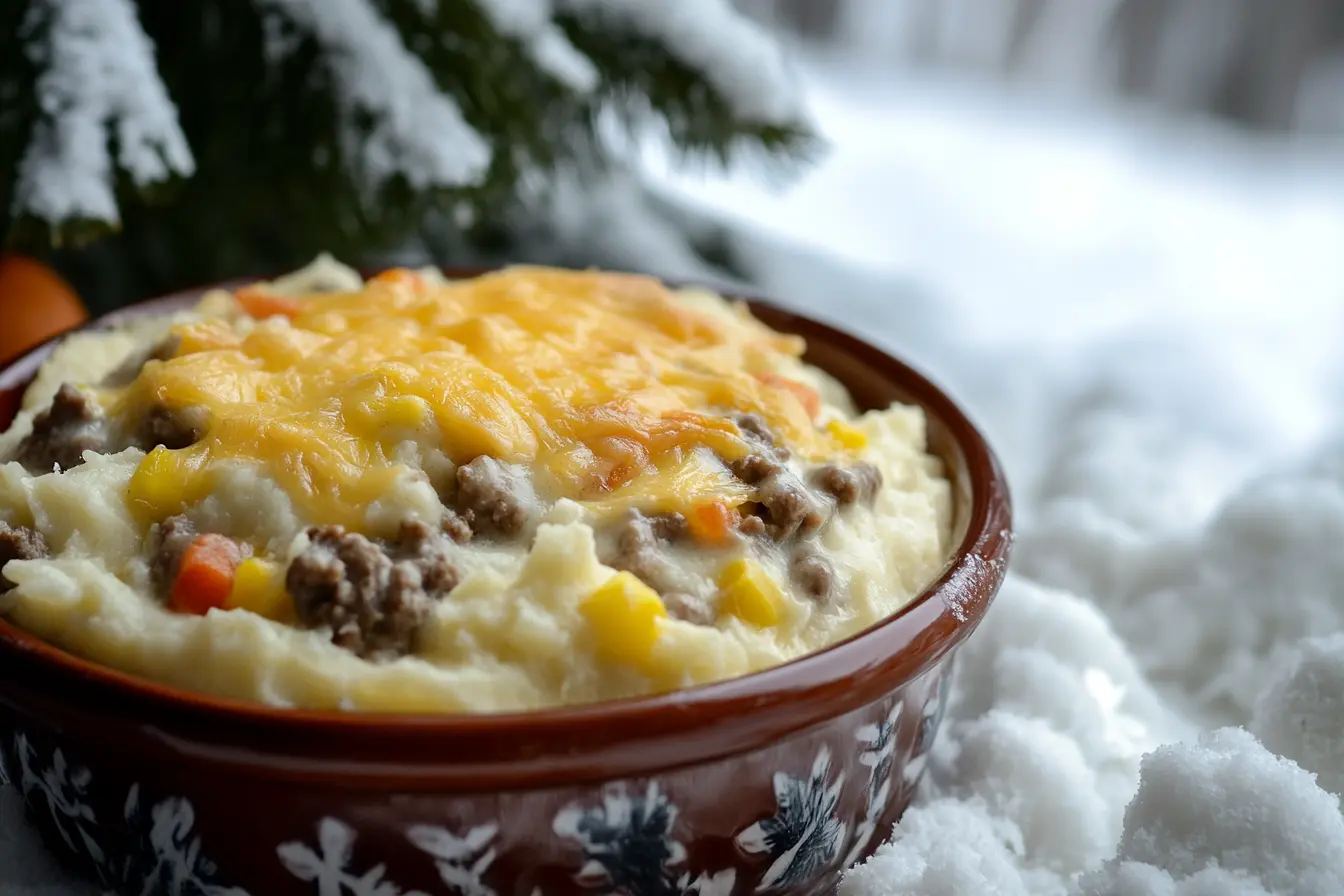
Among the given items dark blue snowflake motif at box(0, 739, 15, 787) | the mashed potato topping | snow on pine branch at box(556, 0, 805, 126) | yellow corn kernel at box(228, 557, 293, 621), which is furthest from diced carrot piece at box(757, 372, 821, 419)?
dark blue snowflake motif at box(0, 739, 15, 787)

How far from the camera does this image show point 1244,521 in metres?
2.76

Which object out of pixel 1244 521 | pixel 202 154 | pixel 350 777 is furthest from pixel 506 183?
pixel 350 777

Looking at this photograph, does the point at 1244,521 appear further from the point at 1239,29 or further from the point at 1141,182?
the point at 1239,29

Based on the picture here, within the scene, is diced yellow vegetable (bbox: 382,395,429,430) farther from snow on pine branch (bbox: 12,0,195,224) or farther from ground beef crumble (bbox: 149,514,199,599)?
snow on pine branch (bbox: 12,0,195,224)

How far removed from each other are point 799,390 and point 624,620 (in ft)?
2.66

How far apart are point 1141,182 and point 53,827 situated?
5.23 metres

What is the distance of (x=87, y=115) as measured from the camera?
255cm

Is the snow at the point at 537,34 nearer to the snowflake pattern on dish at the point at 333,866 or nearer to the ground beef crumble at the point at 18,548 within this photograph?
the ground beef crumble at the point at 18,548

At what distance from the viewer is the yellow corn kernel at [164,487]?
187 cm

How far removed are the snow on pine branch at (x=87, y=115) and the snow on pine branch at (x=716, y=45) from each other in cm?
104

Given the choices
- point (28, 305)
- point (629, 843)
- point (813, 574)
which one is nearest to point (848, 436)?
point (813, 574)

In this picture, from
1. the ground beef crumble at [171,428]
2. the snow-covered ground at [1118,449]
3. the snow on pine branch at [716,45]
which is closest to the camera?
the snow-covered ground at [1118,449]

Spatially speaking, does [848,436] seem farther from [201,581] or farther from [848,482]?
[201,581]

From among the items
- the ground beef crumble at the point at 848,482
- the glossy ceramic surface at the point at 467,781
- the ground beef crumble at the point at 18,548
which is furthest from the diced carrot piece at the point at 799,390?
the ground beef crumble at the point at 18,548
